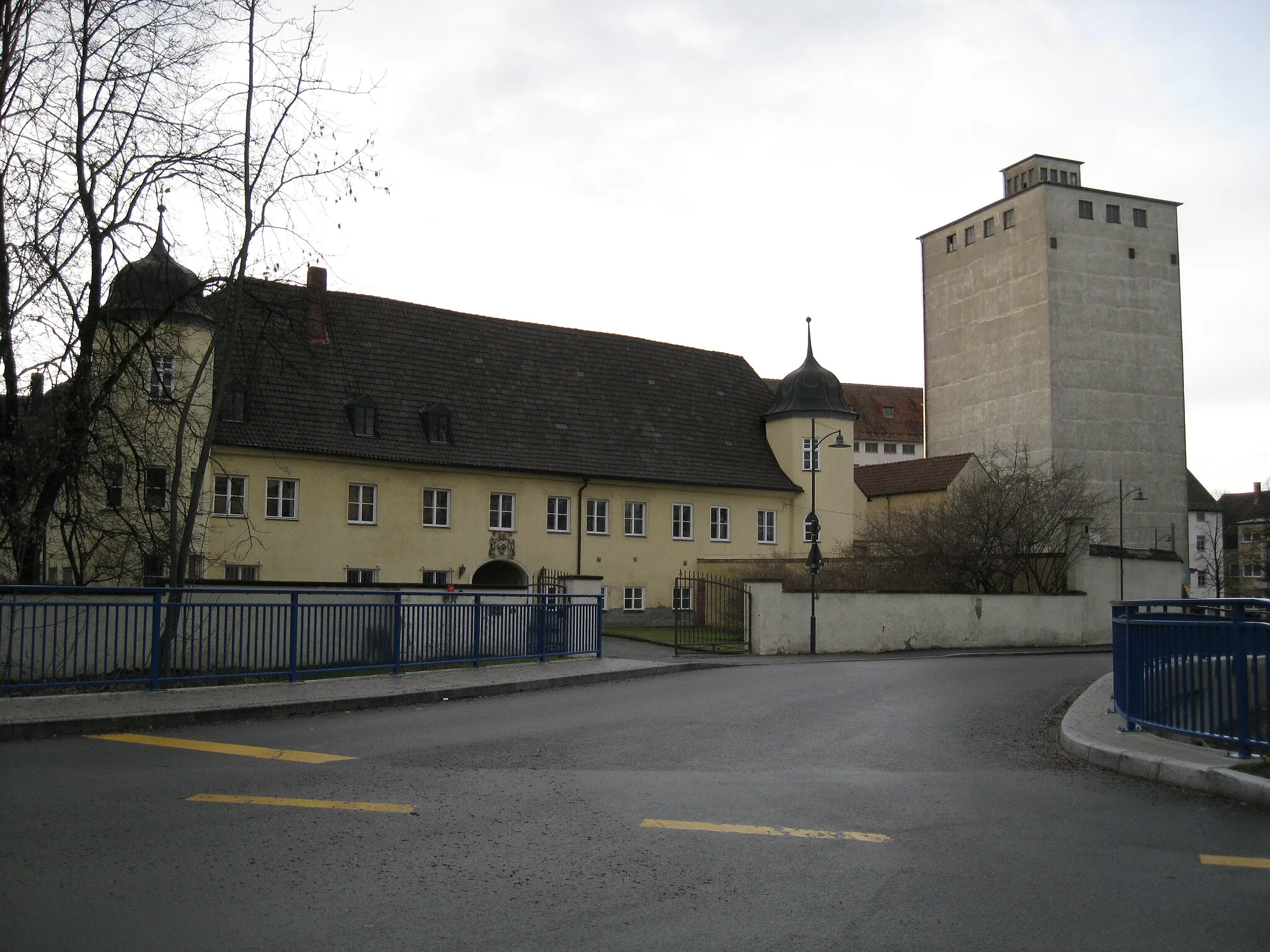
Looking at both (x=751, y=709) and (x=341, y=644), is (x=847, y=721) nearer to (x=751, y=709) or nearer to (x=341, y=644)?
(x=751, y=709)

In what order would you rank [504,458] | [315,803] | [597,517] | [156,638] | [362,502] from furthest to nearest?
[597,517] → [504,458] → [362,502] → [156,638] → [315,803]

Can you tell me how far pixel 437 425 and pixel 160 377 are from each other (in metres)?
19.9

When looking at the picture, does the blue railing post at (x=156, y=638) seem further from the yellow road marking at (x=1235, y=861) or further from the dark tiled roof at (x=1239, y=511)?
the dark tiled roof at (x=1239, y=511)

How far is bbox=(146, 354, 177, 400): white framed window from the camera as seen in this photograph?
19492 mm

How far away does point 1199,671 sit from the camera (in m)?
10.0

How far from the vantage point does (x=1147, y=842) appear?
708 centimetres

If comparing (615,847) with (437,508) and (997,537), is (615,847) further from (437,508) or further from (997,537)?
(437,508)

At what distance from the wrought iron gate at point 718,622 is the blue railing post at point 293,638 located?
34.7 ft

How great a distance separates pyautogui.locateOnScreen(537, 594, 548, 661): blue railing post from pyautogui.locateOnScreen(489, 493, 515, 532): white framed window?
19.5 meters

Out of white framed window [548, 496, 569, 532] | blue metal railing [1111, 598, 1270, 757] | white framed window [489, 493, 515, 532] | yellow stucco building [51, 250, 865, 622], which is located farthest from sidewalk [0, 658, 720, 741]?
white framed window [548, 496, 569, 532]

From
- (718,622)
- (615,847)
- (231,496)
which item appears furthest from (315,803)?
(231,496)

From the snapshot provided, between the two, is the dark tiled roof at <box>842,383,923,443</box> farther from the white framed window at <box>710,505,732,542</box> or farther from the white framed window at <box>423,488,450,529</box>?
the white framed window at <box>423,488,450,529</box>

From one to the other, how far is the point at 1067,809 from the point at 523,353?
3801 cm

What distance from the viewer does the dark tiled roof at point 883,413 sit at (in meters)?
114
